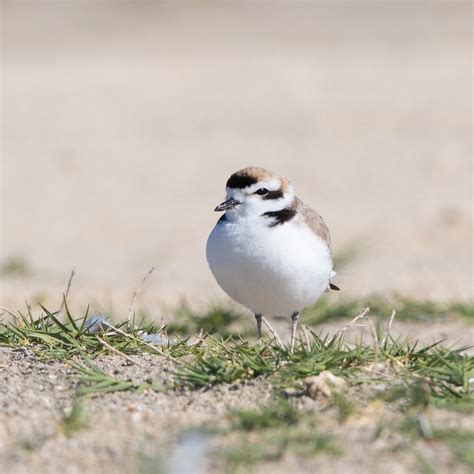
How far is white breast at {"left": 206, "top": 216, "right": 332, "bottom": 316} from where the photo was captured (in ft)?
15.3

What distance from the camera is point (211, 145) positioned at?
14.9 m

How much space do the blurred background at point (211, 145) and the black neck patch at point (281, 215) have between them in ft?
7.82

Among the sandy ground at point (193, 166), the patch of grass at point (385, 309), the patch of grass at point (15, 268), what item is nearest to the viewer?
the sandy ground at point (193, 166)

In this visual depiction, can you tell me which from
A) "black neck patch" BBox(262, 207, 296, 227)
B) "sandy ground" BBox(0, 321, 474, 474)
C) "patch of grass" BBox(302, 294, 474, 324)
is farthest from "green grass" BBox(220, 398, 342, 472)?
"patch of grass" BBox(302, 294, 474, 324)

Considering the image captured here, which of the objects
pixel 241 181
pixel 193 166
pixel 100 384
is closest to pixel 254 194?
pixel 241 181

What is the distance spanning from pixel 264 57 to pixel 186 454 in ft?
62.5

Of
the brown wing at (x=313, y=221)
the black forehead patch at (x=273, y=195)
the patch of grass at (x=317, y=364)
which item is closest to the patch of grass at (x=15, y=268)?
the brown wing at (x=313, y=221)

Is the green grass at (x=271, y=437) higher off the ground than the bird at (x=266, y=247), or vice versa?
the bird at (x=266, y=247)

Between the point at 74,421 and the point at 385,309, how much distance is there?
3619 mm

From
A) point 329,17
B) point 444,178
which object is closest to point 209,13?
point 329,17

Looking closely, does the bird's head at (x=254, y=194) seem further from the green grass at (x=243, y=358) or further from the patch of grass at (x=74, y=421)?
the patch of grass at (x=74, y=421)

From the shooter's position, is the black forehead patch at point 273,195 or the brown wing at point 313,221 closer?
the black forehead patch at point 273,195

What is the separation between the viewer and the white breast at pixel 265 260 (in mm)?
4672

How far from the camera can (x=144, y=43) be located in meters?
24.6
